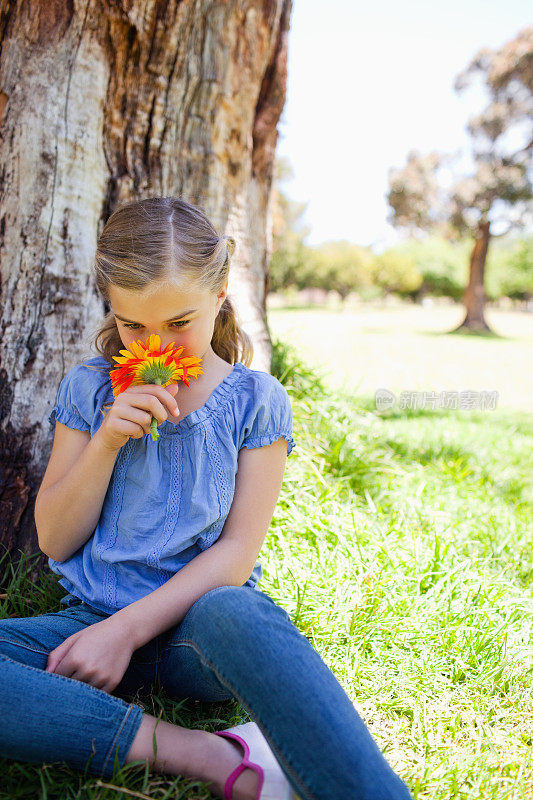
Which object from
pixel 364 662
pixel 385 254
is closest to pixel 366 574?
pixel 364 662

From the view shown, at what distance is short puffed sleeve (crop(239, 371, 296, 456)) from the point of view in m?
1.60

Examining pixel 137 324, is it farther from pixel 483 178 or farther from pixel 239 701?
pixel 483 178

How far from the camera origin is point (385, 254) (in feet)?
153

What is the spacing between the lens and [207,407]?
163 cm

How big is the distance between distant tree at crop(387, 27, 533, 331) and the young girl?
17197 mm

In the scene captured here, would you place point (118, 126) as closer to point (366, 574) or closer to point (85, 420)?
point (85, 420)

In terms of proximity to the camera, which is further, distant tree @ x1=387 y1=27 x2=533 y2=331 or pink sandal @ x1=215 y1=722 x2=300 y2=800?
distant tree @ x1=387 y1=27 x2=533 y2=331

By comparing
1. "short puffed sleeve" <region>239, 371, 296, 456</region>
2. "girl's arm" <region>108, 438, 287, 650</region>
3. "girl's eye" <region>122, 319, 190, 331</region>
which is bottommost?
"girl's arm" <region>108, 438, 287, 650</region>

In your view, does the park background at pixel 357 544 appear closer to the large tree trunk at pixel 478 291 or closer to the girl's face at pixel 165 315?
the girl's face at pixel 165 315

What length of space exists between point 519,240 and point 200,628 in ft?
160

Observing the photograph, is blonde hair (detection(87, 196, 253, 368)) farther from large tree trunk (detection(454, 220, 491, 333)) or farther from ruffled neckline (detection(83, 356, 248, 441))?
large tree trunk (detection(454, 220, 491, 333))

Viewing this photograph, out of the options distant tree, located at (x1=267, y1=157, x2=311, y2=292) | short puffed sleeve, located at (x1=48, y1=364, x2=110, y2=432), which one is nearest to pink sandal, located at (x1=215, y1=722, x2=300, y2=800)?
short puffed sleeve, located at (x1=48, y1=364, x2=110, y2=432)

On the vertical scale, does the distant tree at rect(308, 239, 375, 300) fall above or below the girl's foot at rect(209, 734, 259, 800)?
above

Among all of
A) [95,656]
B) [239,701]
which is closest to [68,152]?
[95,656]
